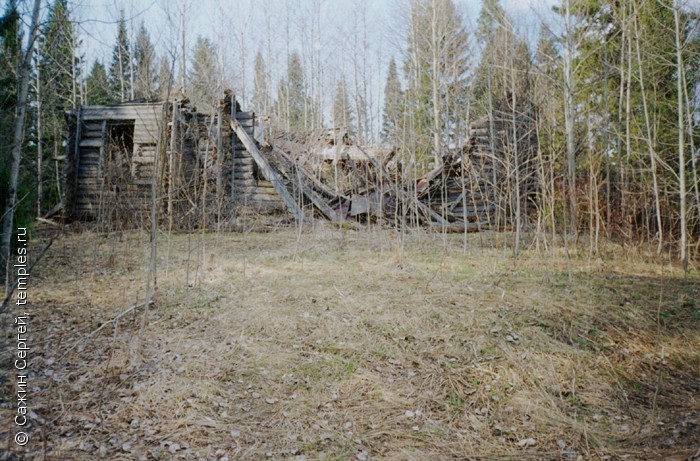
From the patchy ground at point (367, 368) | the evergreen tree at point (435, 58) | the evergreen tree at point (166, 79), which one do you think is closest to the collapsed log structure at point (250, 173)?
the evergreen tree at point (166, 79)

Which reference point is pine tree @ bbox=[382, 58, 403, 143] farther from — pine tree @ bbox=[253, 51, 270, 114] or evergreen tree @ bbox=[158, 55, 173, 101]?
pine tree @ bbox=[253, 51, 270, 114]

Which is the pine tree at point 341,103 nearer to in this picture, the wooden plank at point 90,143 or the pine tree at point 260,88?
the pine tree at point 260,88

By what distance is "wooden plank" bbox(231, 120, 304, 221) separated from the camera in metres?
12.7

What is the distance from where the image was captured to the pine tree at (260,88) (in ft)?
97.3

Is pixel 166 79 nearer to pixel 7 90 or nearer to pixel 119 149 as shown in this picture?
pixel 7 90

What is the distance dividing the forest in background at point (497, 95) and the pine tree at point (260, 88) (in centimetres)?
10

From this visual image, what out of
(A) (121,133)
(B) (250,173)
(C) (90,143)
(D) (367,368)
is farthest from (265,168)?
(D) (367,368)

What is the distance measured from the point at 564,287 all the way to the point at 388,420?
413cm

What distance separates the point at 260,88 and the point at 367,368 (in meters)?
29.2

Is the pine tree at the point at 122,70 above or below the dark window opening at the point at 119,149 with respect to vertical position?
above

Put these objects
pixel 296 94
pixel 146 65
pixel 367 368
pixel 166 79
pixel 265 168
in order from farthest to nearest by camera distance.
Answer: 1. pixel 296 94
2. pixel 265 168
3. pixel 166 79
4. pixel 146 65
5. pixel 367 368

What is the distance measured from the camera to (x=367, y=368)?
14.0ft

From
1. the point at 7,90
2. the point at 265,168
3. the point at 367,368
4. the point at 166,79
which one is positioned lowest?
the point at 367,368

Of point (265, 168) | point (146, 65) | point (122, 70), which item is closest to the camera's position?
point (146, 65)
